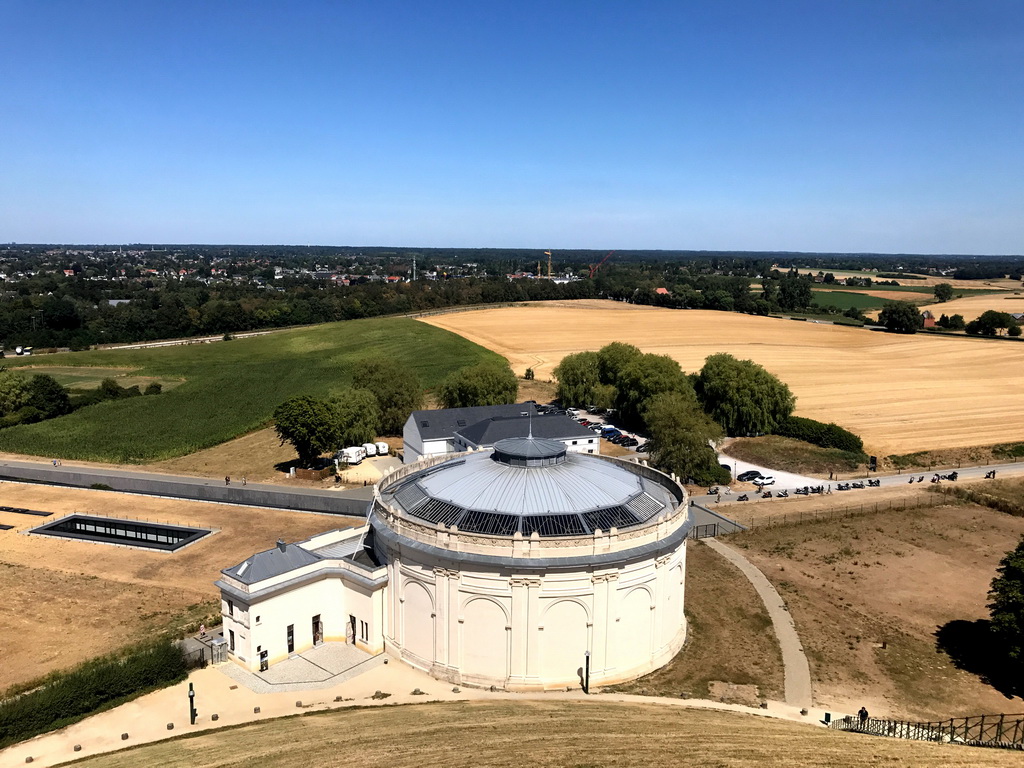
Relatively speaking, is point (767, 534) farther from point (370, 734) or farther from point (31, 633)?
point (31, 633)

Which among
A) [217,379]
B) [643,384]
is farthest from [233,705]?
[217,379]

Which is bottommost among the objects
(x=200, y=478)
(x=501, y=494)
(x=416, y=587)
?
(x=200, y=478)

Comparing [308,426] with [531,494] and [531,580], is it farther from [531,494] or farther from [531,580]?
[531,580]

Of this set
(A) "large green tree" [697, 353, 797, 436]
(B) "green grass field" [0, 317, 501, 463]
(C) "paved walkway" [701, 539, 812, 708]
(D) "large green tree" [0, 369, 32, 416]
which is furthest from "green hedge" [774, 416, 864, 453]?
(D) "large green tree" [0, 369, 32, 416]

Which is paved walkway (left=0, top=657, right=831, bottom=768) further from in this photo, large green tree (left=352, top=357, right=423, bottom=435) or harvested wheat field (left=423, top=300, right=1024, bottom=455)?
harvested wheat field (left=423, top=300, right=1024, bottom=455)

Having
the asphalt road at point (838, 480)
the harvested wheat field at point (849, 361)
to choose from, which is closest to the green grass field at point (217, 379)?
the harvested wheat field at point (849, 361)

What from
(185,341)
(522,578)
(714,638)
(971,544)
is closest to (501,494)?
(522,578)

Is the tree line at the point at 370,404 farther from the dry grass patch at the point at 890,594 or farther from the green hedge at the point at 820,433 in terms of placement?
the dry grass patch at the point at 890,594
